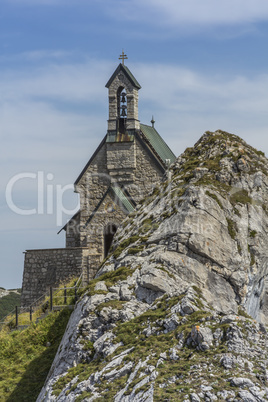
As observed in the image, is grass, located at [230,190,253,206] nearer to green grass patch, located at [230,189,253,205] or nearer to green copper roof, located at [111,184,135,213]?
green grass patch, located at [230,189,253,205]

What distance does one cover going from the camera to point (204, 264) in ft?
56.6

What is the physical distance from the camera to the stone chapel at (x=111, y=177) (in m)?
29.7

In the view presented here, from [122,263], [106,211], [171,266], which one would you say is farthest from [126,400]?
[106,211]

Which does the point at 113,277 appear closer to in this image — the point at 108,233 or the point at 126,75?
the point at 108,233

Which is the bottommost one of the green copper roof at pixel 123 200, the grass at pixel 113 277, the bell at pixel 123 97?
the grass at pixel 113 277

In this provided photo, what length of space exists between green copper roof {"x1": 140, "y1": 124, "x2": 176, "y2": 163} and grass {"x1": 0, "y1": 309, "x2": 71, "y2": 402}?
1299 cm

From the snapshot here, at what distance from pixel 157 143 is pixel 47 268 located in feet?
32.1

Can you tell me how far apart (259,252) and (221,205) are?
1855 mm

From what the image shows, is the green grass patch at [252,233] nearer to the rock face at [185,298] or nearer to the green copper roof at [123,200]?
the rock face at [185,298]

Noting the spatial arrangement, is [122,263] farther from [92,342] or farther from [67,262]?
[67,262]

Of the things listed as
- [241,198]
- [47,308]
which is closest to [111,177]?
[47,308]

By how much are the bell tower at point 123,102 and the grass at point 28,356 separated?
40.5ft

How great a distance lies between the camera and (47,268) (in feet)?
98.3

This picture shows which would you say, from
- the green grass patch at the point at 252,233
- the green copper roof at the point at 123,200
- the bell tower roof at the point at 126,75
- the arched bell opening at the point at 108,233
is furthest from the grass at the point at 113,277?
the bell tower roof at the point at 126,75
